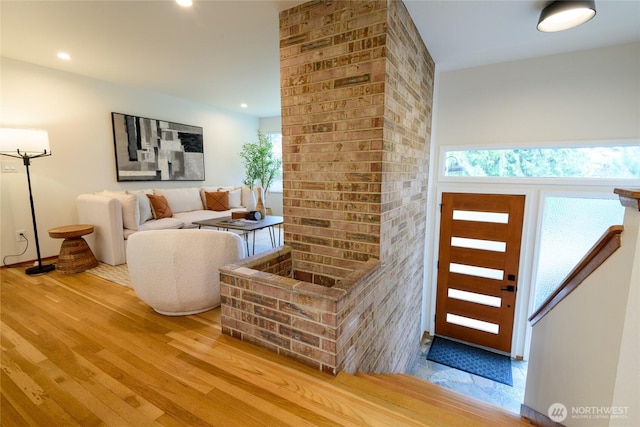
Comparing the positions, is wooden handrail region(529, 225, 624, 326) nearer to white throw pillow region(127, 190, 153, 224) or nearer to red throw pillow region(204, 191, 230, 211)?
white throw pillow region(127, 190, 153, 224)

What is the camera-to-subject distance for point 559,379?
157 centimetres

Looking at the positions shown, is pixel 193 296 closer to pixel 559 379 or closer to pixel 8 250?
pixel 559 379

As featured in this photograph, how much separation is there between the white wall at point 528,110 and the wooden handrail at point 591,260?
1772mm

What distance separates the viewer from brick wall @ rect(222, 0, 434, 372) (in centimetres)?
163

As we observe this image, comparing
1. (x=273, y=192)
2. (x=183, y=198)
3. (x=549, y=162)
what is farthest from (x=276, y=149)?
(x=549, y=162)

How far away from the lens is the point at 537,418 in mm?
1796

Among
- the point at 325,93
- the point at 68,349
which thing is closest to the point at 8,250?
the point at 68,349

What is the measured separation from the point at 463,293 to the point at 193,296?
3.21 metres

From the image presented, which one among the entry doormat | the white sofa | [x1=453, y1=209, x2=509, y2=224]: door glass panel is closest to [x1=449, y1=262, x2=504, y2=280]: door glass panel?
[x1=453, y1=209, x2=509, y2=224]: door glass panel

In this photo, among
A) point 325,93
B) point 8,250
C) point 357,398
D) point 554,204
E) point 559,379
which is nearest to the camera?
point 357,398

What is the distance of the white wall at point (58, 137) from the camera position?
3.34m

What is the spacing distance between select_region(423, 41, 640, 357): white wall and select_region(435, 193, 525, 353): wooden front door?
10 cm

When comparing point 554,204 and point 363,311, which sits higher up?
point 554,204

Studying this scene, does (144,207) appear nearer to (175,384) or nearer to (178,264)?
(178,264)
